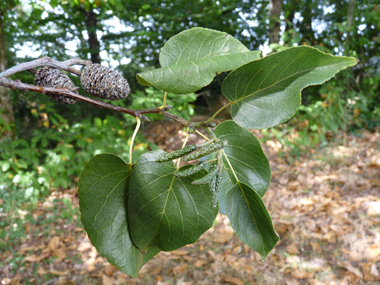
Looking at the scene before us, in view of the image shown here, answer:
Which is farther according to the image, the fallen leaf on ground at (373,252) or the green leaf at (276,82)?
the fallen leaf on ground at (373,252)

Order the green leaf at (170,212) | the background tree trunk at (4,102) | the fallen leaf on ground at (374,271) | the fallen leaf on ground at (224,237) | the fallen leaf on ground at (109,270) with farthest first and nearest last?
the background tree trunk at (4,102) → the fallen leaf on ground at (224,237) → the fallen leaf on ground at (109,270) → the fallen leaf on ground at (374,271) → the green leaf at (170,212)

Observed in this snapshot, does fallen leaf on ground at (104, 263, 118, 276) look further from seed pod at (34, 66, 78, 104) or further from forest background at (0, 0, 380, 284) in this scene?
seed pod at (34, 66, 78, 104)

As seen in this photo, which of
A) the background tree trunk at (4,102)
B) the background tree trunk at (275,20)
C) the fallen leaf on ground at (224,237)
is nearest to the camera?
the fallen leaf on ground at (224,237)

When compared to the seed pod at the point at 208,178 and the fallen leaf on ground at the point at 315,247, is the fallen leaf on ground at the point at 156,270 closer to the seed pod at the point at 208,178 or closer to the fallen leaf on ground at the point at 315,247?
the fallen leaf on ground at the point at 315,247

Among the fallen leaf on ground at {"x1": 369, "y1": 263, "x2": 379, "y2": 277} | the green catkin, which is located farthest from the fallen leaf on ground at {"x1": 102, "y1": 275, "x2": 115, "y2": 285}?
the green catkin

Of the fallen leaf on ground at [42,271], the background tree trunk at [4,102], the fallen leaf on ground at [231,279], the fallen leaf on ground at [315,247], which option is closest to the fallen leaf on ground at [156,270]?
the fallen leaf on ground at [231,279]

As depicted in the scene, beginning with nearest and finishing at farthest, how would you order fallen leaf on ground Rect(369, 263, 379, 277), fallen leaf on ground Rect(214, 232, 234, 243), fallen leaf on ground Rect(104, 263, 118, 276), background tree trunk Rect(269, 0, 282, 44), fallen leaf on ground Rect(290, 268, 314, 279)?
fallen leaf on ground Rect(369, 263, 379, 277)
fallen leaf on ground Rect(290, 268, 314, 279)
fallen leaf on ground Rect(104, 263, 118, 276)
fallen leaf on ground Rect(214, 232, 234, 243)
background tree trunk Rect(269, 0, 282, 44)

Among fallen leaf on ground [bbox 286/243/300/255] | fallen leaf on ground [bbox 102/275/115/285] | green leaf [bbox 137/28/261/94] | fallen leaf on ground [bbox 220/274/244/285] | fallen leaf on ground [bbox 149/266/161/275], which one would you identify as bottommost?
fallen leaf on ground [bbox 102/275/115/285]
